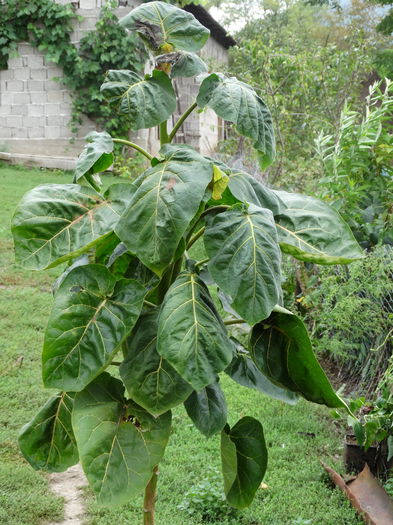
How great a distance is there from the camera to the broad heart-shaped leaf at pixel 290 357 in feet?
5.08

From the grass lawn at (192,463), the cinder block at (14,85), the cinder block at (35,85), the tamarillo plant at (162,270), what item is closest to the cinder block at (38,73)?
the cinder block at (35,85)

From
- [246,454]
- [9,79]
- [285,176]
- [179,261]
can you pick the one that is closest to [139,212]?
[179,261]

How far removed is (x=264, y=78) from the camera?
299 inches

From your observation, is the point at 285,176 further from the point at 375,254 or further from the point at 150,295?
the point at 150,295

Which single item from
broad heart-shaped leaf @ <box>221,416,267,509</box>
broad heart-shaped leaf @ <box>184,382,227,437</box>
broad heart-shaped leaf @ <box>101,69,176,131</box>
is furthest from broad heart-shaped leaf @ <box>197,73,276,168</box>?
broad heart-shaped leaf @ <box>221,416,267,509</box>

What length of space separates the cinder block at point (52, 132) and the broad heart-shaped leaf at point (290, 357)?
9.73m

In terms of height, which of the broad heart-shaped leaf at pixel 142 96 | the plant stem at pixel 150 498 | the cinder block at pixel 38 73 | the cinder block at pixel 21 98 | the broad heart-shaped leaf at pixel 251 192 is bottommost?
the plant stem at pixel 150 498

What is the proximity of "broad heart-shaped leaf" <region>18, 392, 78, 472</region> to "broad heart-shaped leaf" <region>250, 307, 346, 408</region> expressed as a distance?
0.65 m

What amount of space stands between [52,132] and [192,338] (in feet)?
32.7

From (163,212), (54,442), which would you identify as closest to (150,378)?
(163,212)

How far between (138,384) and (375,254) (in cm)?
245

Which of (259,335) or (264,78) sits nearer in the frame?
(259,335)

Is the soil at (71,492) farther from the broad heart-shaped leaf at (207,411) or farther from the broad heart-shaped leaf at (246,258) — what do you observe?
the broad heart-shaped leaf at (246,258)

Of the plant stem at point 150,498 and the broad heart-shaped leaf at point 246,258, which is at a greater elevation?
the broad heart-shaped leaf at point 246,258
